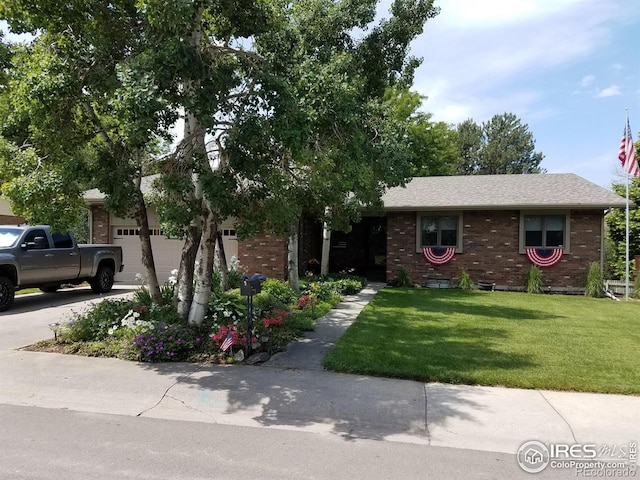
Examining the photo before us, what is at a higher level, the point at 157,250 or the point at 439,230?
the point at 439,230

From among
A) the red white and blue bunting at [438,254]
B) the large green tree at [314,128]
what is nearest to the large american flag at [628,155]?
the red white and blue bunting at [438,254]

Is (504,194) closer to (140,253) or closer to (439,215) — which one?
(439,215)

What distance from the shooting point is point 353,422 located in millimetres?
4777

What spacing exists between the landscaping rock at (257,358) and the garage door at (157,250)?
33.8 feet

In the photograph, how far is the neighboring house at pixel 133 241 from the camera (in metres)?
17.1

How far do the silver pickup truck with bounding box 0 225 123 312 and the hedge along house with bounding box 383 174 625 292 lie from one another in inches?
395

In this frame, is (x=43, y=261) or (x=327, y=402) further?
(x=43, y=261)

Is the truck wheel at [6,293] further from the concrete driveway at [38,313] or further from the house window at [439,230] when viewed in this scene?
the house window at [439,230]

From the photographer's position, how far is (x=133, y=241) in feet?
57.5

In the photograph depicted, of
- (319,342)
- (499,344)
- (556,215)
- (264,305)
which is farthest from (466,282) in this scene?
(319,342)

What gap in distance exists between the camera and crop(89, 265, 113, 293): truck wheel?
14.2 metres

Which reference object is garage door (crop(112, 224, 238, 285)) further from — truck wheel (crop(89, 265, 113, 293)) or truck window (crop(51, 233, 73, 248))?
truck window (crop(51, 233, 73, 248))

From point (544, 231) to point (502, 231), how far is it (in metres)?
1.38

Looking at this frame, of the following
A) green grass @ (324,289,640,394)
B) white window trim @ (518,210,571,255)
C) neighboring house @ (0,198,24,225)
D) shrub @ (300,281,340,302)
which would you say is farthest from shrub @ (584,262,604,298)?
neighboring house @ (0,198,24,225)
